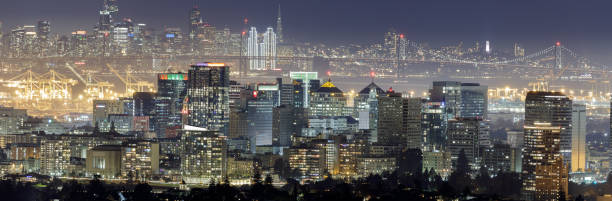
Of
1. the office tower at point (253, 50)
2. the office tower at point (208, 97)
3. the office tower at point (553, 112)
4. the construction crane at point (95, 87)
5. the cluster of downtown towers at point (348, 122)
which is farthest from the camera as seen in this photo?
the construction crane at point (95, 87)

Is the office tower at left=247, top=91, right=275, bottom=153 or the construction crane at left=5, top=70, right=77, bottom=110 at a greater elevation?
the construction crane at left=5, top=70, right=77, bottom=110

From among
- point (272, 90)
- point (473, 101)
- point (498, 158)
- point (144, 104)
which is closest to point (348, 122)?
point (272, 90)

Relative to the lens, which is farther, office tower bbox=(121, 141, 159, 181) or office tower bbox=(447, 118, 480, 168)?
office tower bbox=(447, 118, 480, 168)

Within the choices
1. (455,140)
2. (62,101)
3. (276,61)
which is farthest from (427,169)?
(62,101)

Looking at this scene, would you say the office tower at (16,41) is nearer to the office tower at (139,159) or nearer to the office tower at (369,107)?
the office tower at (369,107)

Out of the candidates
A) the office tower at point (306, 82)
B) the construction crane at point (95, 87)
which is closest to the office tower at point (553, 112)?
the office tower at point (306, 82)

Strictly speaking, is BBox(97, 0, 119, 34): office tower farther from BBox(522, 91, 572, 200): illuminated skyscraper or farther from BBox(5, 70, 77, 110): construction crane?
BBox(522, 91, 572, 200): illuminated skyscraper

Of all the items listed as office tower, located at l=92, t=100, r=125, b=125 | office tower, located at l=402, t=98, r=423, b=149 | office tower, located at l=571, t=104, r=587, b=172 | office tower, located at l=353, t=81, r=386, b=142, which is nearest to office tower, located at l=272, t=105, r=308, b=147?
office tower, located at l=353, t=81, r=386, b=142

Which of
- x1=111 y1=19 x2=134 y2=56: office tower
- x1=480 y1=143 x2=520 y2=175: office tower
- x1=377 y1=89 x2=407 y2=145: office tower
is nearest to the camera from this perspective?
x1=480 y1=143 x2=520 y2=175: office tower
